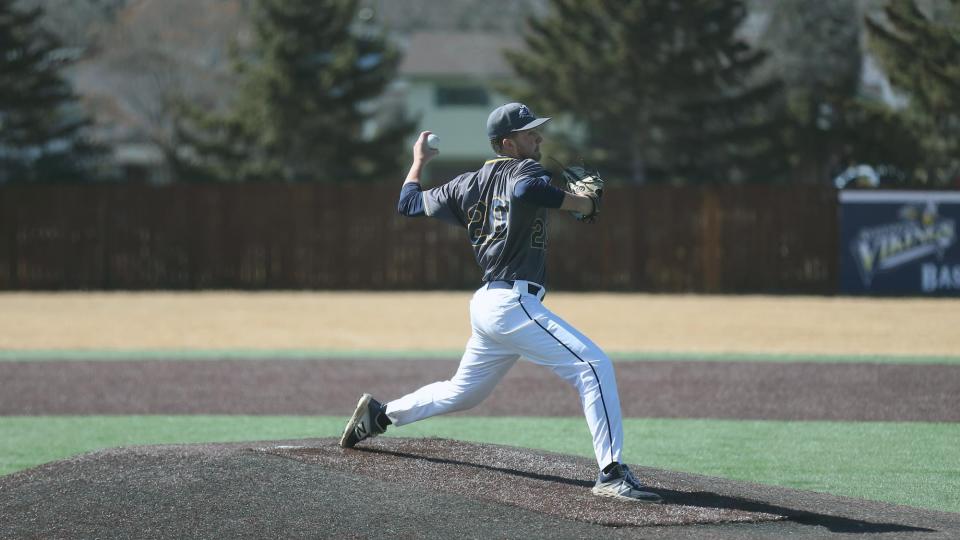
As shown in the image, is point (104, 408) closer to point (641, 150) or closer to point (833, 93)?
point (641, 150)

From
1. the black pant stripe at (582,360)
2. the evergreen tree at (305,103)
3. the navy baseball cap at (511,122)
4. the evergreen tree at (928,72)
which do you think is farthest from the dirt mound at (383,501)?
the evergreen tree at (305,103)

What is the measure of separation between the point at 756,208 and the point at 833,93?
1527 cm

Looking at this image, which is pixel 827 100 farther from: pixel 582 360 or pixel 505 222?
pixel 582 360

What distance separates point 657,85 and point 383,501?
33357mm

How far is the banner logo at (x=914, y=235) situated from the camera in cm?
2584

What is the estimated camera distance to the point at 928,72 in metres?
33.4

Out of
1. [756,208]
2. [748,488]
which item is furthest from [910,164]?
[748,488]

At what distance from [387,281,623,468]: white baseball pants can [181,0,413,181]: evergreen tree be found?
33.4 metres

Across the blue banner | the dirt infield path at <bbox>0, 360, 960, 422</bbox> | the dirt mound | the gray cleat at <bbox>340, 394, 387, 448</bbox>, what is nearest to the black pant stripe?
the dirt mound

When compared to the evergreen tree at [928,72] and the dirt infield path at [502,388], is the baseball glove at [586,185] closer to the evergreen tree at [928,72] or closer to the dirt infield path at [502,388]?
the dirt infield path at [502,388]

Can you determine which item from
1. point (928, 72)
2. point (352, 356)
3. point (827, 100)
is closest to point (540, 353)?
point (352, 356)

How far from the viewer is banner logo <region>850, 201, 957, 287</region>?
84.8 feet

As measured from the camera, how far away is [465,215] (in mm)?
7359

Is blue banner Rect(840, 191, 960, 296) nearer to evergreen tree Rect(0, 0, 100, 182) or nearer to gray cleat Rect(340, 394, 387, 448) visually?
gray cleat Rect(340, 394, 387, 448)
